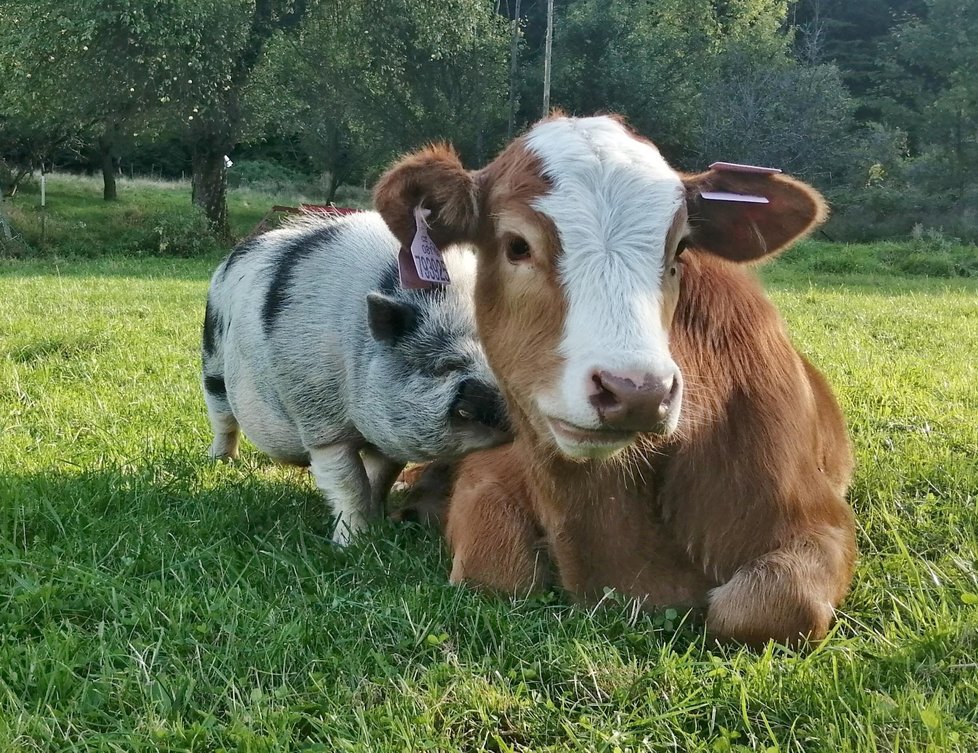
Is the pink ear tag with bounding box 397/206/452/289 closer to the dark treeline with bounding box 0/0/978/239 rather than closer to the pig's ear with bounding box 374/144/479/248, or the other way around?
the pig's ear with bounding box 374/144/479/248

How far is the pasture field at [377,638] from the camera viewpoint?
2123mm

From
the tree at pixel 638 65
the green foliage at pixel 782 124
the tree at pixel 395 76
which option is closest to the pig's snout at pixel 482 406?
the tree at pixel 395 76

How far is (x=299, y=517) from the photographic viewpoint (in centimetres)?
389

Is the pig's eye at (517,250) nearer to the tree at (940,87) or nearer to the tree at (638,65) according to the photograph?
the tree at (638,65)

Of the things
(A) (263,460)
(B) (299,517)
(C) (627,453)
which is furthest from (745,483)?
(A) (263,460)

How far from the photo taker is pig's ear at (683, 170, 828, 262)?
287 centimetres

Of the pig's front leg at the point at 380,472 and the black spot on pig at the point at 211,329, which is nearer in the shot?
the pig's front leg at the point at 380,472

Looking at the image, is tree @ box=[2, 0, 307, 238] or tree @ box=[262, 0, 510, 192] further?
tree @ box=[262, 0, 510, 192]

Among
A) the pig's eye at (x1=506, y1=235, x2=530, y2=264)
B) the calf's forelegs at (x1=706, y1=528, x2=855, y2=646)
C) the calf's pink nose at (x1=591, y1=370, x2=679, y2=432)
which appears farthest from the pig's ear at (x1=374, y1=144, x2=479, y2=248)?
the calf's forelegs at (x1=706, y1=528, x2=855, y2=646)

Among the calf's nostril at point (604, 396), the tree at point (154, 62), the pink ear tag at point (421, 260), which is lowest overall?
the calf's nostril at point (604, 396)

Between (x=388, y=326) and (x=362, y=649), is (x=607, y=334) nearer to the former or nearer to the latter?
(x=362, y=649)

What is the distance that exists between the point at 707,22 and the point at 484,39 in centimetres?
1506

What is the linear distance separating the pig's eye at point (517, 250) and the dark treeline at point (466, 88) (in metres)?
15.3

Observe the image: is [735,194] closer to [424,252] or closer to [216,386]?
[424,252]
